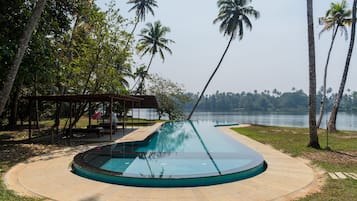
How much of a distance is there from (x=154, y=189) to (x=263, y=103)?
8719 cm

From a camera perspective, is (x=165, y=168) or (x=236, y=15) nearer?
(x=165, y=168)

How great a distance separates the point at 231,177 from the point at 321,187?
177 centimetres

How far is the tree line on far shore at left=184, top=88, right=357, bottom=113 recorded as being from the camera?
87.1 meters

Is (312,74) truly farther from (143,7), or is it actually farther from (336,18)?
(143,7)

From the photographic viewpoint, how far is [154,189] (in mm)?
5250

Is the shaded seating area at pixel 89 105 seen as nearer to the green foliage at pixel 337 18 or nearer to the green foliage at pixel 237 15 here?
the green foliage at pixel 237 15

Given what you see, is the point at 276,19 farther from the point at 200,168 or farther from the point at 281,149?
the point at 200,168

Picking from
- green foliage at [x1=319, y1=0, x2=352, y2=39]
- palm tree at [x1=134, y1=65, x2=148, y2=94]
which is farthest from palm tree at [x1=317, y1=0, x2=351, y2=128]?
palm tree at [x1=134, y1=65, x2=148, y2=94]

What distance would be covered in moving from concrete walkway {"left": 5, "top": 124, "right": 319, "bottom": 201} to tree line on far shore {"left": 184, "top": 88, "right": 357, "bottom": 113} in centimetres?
7887

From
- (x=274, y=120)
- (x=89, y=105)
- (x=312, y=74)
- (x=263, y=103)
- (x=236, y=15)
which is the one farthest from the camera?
(x=263, y=103)

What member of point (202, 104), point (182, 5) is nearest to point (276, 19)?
point (182, 5)

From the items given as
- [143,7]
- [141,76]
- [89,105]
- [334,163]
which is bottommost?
[334,163]

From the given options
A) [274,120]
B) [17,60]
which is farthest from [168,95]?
[17,60]

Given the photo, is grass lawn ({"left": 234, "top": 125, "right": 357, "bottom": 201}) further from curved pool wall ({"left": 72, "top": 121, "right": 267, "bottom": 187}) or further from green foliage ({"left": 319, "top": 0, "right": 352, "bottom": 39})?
green foliage ({"left": 319, "top": 0, "right": 352, "bottom": 39})
